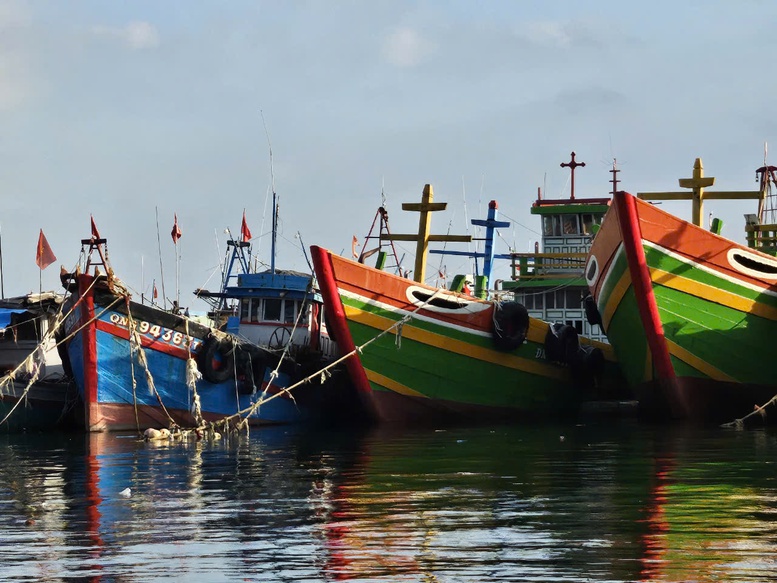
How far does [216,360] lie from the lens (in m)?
27.8

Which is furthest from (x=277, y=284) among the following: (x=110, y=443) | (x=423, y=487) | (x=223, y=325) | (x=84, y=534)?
(x=84, y=534)

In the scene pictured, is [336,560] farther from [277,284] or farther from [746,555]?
[277,284]

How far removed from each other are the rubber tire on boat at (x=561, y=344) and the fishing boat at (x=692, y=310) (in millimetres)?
2811

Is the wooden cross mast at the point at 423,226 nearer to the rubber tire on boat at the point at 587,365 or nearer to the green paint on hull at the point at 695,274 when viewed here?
the rubber tire on boat at the point at 587,365

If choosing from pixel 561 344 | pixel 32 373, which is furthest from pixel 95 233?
pixel 561 344

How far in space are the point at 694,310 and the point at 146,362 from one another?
11.4m

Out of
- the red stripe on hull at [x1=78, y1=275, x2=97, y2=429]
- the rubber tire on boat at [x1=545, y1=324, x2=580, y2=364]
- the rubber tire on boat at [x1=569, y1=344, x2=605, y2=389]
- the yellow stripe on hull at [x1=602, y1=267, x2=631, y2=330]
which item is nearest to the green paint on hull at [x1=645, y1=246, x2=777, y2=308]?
the yellow stripe on hull at [x1=602, y1=267, x2=631, y2=330]

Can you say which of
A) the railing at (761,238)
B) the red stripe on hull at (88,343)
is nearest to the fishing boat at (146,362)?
the red stripe on hull at (88,343)

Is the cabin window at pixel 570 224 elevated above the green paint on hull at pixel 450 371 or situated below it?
above

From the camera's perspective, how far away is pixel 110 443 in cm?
2345

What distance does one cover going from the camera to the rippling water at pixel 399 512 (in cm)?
948

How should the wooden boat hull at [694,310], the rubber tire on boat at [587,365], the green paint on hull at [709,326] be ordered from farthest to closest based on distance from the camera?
1. the rubber tire on boat at [587,365]
2. the green paint on hull at [709,326]
3. the wooden boat hull at [694,310]

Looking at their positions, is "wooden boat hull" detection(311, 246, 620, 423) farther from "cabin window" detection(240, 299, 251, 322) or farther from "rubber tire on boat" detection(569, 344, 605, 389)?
"cabin window" detection(240, 299, 251, 322)

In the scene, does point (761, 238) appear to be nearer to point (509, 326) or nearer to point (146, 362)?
point (509, 326)
